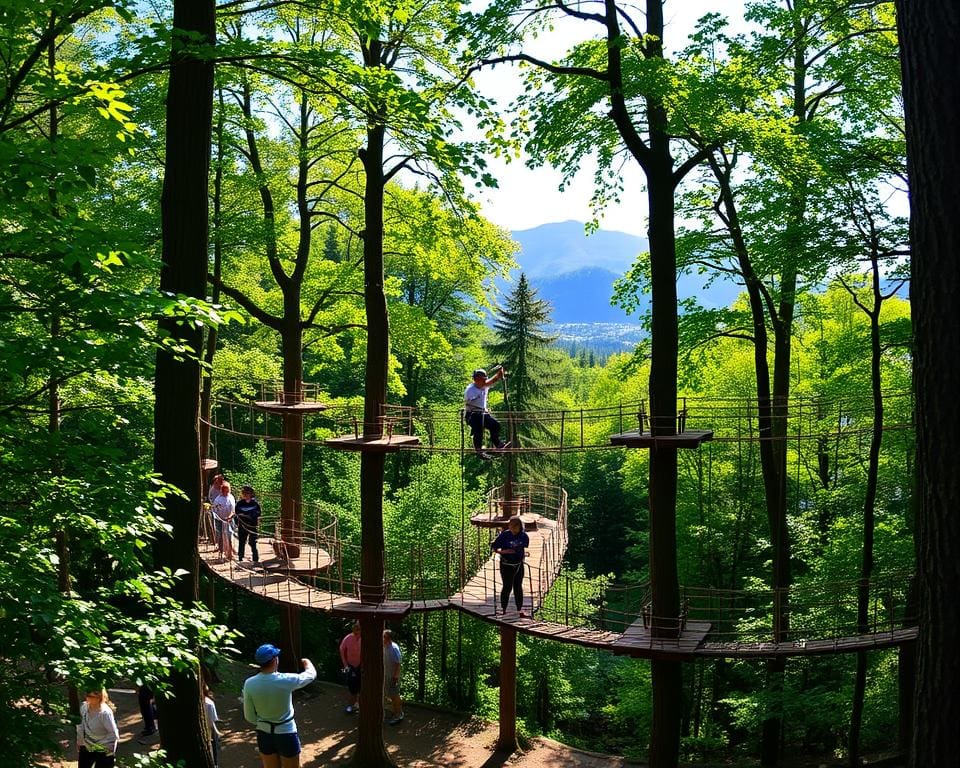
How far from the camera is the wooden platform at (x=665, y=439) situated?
10312 millimetres

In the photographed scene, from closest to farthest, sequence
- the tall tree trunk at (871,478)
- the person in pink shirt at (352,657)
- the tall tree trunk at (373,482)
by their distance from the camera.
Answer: the tall tree trunk at (871,478)
the tall tree trunk at (373,482)
the person in pink shirt at (352,657)

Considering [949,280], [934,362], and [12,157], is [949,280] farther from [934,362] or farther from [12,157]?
[12,157]

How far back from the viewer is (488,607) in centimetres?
1234

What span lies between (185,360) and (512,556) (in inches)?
259

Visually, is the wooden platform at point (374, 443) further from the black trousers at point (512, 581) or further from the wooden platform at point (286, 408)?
the wooden platform at point (286, 408)

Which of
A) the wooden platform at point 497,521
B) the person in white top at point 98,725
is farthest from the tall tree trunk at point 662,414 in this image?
the person in white top at point 98,725

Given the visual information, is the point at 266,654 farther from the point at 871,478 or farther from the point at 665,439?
the point at 871,478

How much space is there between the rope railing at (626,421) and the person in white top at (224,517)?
122 centimetres

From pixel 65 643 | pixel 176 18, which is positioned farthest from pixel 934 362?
pixel 176 18

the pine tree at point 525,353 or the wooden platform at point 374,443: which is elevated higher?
the pine tree at point 525,353

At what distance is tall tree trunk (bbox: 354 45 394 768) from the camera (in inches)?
520

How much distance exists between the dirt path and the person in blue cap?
670 centimetres

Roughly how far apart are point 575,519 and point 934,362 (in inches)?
1462

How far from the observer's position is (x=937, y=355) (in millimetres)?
3111
